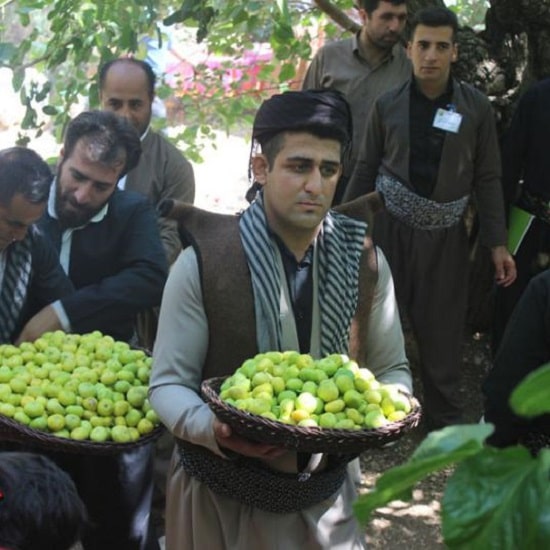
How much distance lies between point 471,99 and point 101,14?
1.97 m

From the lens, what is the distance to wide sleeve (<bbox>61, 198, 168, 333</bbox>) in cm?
360

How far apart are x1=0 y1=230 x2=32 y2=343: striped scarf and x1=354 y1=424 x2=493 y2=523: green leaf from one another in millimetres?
2744

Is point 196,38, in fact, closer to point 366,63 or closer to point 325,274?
point 366,63

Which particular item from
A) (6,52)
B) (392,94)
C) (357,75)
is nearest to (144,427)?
(392,94)

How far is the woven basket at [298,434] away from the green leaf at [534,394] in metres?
1.38

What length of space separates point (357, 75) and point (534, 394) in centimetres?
504

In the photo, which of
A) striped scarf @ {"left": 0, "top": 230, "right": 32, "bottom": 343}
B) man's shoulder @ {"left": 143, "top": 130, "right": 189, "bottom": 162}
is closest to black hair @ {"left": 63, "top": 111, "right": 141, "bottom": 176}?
striped scarf @ {"left": 0, "top": 230, "right": 32, "bottom": 343}

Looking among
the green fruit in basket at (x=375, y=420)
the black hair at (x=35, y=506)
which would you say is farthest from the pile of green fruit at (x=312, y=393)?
the black hair at (x=35, y=506)

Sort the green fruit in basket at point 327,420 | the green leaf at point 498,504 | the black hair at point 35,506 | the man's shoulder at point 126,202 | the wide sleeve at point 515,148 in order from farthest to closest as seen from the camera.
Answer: the wide sleeve at point 515,148 < the man's shoulder at point 126,202 < the green fruit in basket at point 327,420 < the black hair at point 35,506 < the green leaf at point 498,504

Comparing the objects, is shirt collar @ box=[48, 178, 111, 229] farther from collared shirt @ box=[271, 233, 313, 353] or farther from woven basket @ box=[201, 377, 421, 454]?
woven basket @ box=[201, 377, 421, 454]

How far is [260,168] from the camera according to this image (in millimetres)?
2582

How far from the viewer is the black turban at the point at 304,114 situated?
2475 mm

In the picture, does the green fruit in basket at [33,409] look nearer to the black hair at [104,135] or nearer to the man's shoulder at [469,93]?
the black hair at [104,135]

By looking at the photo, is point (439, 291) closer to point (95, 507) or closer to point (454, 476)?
point (95, 507)
